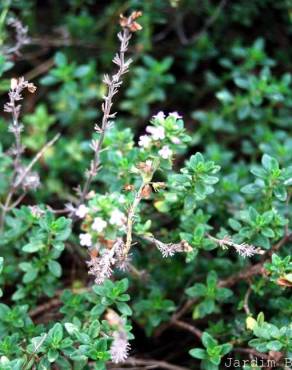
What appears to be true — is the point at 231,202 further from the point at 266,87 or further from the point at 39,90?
the point at 39,90

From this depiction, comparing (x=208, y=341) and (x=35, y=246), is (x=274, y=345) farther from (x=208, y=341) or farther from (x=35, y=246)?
(x=35, y=246)

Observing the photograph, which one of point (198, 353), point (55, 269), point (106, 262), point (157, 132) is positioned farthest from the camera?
point (55, 269)

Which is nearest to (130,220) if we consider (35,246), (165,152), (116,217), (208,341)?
(116,217)

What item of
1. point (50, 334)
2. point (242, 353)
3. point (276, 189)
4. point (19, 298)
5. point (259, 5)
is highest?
point (259, 5)

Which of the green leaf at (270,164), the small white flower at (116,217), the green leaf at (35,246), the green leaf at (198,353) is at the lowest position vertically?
the green leaf at (198,353)

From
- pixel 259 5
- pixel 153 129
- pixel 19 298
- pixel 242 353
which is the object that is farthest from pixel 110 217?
pixel 259 5

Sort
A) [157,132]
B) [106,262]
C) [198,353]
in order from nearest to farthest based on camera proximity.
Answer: [106,262] → [157,132] → [198,353]

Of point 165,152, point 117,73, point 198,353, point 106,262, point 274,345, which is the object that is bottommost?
point 198,353

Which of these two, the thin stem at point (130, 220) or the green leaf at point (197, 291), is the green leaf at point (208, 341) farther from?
the thin stem at point (130, 220)

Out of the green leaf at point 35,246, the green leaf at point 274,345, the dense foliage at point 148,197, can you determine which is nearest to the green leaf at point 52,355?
the dense foliage at point 148,197
